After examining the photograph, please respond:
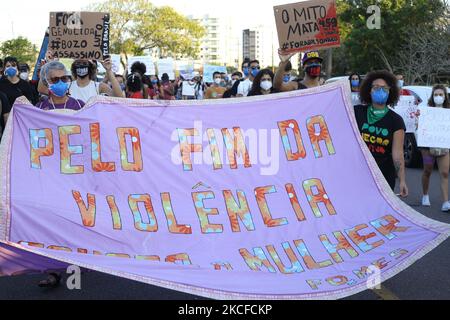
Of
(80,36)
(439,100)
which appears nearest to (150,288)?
(80,36)

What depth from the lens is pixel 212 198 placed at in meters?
5.39

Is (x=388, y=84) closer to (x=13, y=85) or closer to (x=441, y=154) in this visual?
(x=441, y=154)

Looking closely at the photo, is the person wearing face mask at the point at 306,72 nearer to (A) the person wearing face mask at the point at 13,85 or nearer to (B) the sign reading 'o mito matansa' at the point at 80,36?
(B) the sign reading 'o mito matansa' at the point at 80,36

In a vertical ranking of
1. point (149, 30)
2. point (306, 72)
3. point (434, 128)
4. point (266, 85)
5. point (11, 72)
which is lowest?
point (434, 128)

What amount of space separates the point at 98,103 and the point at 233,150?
3.95 feet

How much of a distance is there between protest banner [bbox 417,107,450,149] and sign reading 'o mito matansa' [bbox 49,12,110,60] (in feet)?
14.1

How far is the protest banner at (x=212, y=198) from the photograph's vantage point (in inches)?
184

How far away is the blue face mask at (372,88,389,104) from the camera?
6074 millimetres

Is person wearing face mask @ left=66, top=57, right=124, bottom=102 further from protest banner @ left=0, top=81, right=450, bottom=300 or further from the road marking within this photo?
the road marking

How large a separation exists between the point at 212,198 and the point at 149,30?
3148 inches

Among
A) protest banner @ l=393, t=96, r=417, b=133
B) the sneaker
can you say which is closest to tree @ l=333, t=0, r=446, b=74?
protest banner @ l=393, t=96, r=417, b=133

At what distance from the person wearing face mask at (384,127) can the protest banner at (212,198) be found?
18cm

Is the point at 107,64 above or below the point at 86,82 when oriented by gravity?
above

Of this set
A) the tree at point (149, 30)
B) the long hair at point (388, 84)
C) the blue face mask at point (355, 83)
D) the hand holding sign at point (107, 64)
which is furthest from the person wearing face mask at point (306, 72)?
the tree at point (149, 30)
